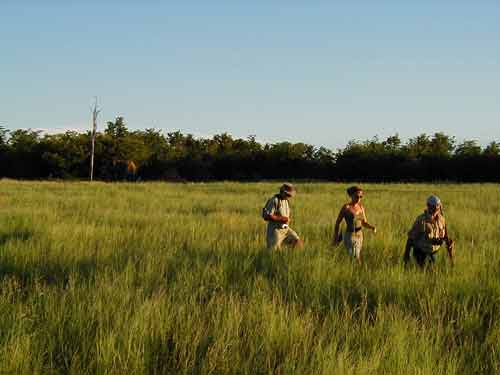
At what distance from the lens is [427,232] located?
6.44 meters

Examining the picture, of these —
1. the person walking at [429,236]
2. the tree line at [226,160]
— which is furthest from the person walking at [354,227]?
the tree line at [226,160]

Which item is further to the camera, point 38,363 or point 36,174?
point 36,174

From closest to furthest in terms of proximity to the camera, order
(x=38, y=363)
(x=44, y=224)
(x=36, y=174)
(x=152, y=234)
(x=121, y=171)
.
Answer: (x=38, y=363) < (x=152, y=234) < (x=44, y=224) < (x=121, y=171) < (x=36, y=174)

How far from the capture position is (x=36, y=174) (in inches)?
2178

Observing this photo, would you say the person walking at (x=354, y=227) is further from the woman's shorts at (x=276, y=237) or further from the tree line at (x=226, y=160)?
the tree line at (x=226, y=160)

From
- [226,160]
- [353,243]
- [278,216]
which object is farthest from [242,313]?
[226,160]

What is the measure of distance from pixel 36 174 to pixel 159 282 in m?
55.8

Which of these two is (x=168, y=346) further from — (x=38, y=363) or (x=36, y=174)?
(x=36, y=174)

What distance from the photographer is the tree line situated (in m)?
47.3

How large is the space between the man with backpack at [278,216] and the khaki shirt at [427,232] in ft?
6.37

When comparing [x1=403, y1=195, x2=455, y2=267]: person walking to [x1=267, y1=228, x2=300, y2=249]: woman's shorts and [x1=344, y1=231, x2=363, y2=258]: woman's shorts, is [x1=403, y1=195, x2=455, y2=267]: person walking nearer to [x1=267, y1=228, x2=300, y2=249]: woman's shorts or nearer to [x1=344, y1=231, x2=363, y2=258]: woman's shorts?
[x1=344, y1=231, x2=363, y2=258]: woman's shorts

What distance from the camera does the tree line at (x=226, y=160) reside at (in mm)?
47344

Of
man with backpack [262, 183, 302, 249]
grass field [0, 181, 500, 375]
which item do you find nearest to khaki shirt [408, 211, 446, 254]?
grass field [0, 181, 500, 375]

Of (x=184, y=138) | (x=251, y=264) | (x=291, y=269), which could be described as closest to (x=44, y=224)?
(x=251, y=264)
